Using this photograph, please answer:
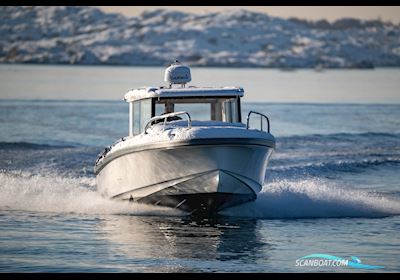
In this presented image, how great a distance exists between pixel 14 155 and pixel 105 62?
142 metres

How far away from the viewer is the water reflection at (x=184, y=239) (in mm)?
18875

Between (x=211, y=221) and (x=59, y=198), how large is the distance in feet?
15.7

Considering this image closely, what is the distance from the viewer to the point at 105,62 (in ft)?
577

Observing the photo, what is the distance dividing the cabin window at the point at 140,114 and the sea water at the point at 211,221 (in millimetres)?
1646

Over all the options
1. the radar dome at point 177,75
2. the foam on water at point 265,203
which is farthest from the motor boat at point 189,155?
the radar dome at point 177,75

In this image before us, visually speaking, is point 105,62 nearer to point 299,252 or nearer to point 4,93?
point 4,93

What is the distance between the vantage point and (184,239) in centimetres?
2058

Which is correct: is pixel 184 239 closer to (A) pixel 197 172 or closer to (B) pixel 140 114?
(A) pixel 197 172

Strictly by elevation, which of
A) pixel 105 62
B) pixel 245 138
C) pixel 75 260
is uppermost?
pixel 105 62

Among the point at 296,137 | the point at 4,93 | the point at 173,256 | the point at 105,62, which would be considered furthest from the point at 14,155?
the point at 105,62

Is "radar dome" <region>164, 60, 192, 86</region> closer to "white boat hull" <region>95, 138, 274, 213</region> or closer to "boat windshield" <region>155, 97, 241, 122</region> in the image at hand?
"boat windshield" <region>155, 97, 241, 122</region>
